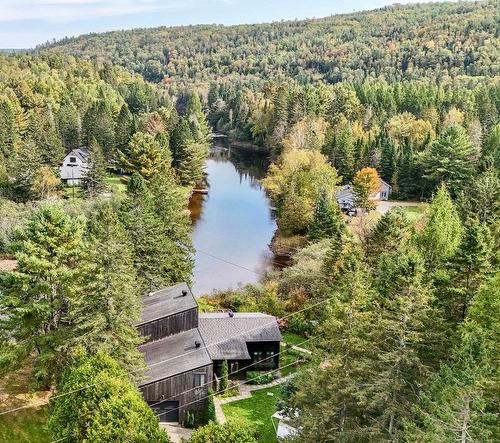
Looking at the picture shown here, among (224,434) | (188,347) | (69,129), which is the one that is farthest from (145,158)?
(224,434)

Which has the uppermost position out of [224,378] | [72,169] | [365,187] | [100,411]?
[72,169]

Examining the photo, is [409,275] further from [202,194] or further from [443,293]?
[202,194]

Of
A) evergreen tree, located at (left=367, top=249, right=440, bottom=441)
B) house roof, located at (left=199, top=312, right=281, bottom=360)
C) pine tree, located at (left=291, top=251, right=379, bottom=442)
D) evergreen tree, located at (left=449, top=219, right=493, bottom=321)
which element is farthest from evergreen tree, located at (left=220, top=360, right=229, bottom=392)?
evergreen tree, located at (left=449, top=219, right=493, bottom=321)

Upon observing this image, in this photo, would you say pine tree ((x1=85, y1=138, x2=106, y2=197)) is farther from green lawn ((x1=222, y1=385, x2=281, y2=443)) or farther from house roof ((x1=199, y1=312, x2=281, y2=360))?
green lawn ((x1=222, y1=385, x2=281, y2=443))

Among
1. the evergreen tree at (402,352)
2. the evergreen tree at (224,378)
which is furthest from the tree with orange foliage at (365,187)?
the evergreen tree at (402,352)

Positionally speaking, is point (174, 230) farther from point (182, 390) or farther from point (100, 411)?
point (100, 411)

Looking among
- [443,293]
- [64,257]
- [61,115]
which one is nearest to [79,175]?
[61,115]
